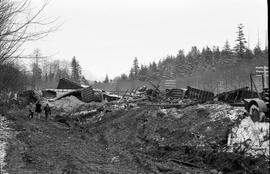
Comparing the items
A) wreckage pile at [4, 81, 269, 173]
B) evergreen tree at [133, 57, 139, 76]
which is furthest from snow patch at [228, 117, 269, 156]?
evergreen tree at [133, 57, 139, 76]

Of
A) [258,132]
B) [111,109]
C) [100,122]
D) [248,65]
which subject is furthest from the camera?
[248,65]

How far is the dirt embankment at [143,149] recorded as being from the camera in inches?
501

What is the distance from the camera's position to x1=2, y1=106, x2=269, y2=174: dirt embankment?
1273 centimetres

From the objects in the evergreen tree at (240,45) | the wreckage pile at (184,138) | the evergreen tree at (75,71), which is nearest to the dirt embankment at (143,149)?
the wreckage pile at (184,138)

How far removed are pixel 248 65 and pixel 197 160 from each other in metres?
46.4

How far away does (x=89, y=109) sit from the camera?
1294 inches

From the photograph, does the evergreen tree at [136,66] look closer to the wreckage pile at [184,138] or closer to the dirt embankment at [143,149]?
the wreckage pile at [184,138]

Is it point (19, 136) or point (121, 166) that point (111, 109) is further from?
point (121, 166)

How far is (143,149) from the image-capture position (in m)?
17.7

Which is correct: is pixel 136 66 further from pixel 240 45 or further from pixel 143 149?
pixel 143 149

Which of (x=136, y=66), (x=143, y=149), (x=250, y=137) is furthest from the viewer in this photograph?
(x=136, y=66)

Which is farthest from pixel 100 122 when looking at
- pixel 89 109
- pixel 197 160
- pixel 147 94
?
pixel 197 160

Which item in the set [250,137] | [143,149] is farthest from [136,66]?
[250,137]

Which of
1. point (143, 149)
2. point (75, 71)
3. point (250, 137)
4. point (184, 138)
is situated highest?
point (75, 71)
